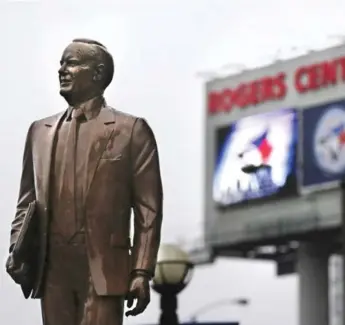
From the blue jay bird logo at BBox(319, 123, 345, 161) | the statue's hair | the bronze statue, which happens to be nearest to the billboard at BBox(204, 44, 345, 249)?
the blue jay bird logo at BBox(319, 123, 345, 161)

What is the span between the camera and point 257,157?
63281 millimetres

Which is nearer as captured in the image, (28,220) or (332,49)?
(28,220)

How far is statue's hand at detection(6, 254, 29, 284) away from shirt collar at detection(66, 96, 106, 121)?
3.19ft

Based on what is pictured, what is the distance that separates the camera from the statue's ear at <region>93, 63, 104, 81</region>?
10016 millimetres

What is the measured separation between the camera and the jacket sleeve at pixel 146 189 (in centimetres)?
980

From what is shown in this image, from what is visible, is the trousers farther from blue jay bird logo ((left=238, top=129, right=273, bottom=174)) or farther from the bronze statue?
blue jay bird logo ((left=238, top=129, right=273, bottom=174))

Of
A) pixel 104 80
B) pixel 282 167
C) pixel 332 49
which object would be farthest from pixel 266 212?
pixel 104 80

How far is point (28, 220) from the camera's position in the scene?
9.70 meters

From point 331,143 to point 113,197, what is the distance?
51.1 metres

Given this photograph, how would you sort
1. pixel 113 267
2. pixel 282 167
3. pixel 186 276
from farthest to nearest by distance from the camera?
pixel 282 167, pixel 186 276, pixel 113 267

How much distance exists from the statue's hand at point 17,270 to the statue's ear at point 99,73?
1.22 m

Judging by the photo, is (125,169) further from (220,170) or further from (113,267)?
(220,170)

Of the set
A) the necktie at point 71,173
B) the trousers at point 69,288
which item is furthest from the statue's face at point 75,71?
the trousers at point 69,288

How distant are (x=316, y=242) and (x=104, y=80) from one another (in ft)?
185
